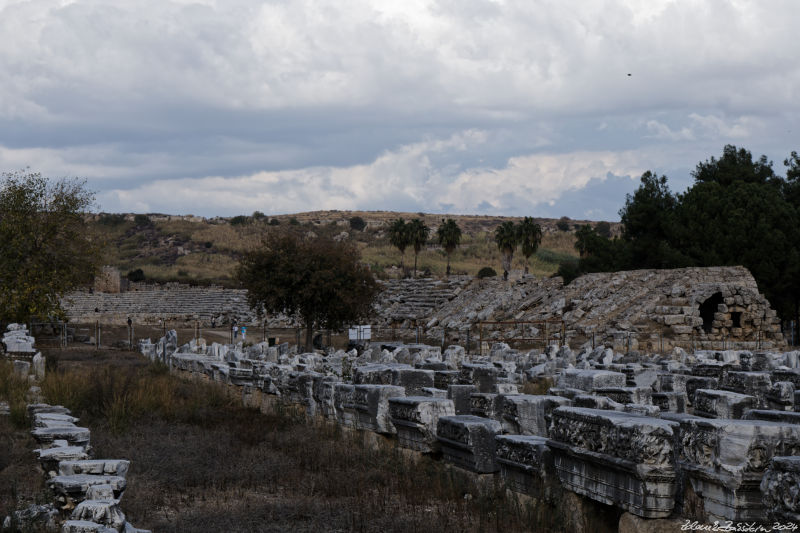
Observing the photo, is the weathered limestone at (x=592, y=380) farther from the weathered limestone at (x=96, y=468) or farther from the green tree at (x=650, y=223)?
the green tree at (x=650, y=223)

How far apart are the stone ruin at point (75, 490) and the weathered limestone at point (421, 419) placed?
2.76m

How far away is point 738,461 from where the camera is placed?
4.56m

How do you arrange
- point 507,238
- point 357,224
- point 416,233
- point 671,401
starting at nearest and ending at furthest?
point 671,401
point 507,238
point 416,233
point 357,224

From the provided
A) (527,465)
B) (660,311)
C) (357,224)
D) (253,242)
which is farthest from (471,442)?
(357,224)

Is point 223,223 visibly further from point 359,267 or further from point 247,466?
point 247,466

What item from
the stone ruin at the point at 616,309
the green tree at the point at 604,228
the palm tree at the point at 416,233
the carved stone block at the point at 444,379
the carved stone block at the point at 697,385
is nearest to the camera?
Result: the carved stone block at the point at 697,385

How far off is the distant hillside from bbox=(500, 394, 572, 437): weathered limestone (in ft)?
238

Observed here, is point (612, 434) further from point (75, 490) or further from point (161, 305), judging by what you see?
point (161, 305)

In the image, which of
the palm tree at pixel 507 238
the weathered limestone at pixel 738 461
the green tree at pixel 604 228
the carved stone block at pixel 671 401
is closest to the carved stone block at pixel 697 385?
the carved stone block at pixel 671 401

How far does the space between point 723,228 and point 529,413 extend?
41.2 meters

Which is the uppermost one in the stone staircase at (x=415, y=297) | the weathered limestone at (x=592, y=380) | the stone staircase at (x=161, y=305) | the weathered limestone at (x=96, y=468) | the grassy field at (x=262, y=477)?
the weathered limestone at (x=592, y=380)

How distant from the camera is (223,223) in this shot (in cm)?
13262

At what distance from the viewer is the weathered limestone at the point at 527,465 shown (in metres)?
6.04

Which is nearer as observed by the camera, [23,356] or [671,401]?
[671,401]
